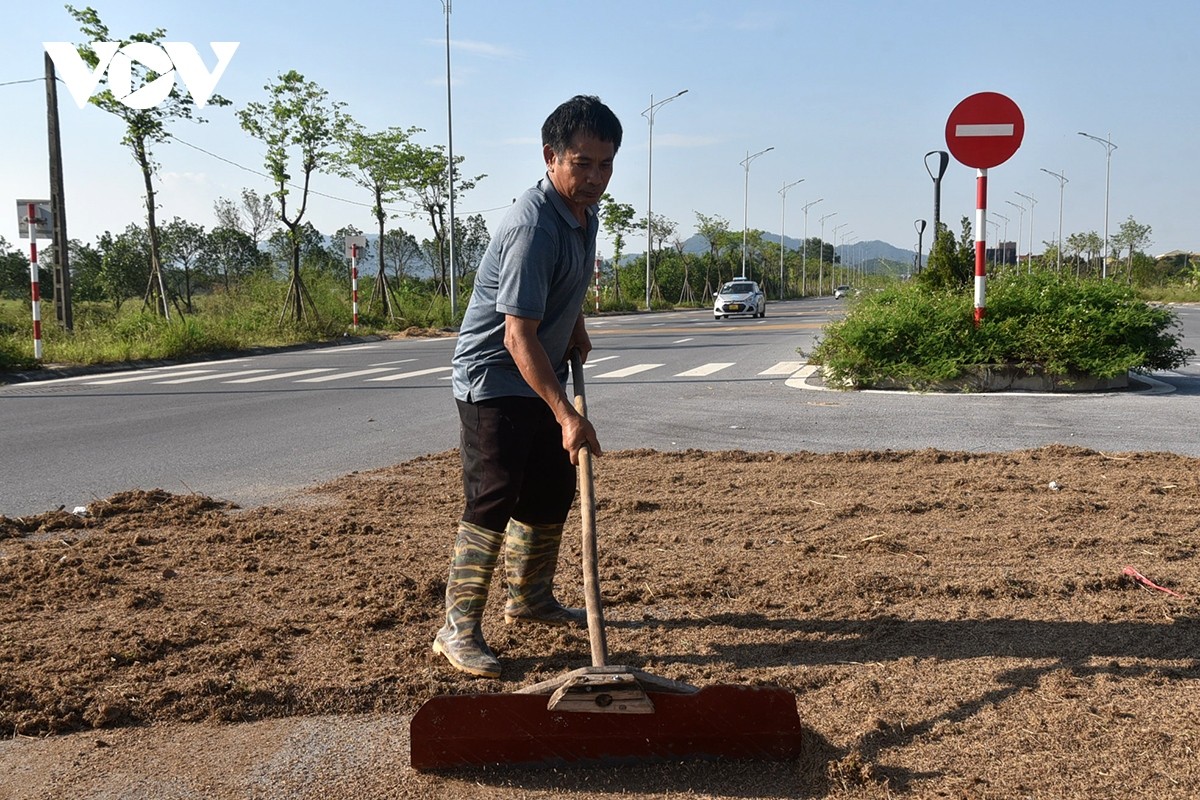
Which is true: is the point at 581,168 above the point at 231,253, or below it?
below

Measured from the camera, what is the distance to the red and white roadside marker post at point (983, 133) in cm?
1179

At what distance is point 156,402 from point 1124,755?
11.2m

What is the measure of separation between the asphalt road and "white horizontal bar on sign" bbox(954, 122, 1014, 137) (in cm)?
307

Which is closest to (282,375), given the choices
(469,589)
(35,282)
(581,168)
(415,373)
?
(415,373)

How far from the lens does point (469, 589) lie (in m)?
3.42

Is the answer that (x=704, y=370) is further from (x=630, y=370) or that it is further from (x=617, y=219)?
(x=617, y=219)

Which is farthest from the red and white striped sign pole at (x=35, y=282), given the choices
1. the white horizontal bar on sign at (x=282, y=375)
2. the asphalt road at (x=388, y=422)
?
the white horizontal bar on sign at (x=282, y=375)

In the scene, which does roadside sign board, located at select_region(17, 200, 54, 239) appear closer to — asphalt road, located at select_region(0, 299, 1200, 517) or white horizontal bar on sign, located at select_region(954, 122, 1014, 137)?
asphalt road, located at select_region(0, 299, 1200, 517)

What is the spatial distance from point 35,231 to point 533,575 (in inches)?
662

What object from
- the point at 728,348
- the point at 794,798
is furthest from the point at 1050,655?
the point at 728,348

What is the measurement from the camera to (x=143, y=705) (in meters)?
3.10

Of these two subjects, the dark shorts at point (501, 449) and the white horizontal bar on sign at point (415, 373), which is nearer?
the dark shorts at point (501, 449)

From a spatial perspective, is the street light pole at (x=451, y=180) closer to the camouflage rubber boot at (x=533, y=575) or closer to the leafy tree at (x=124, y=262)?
the leafy tree at (x=124, y=262)

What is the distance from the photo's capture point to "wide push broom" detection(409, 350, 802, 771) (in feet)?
8.79
